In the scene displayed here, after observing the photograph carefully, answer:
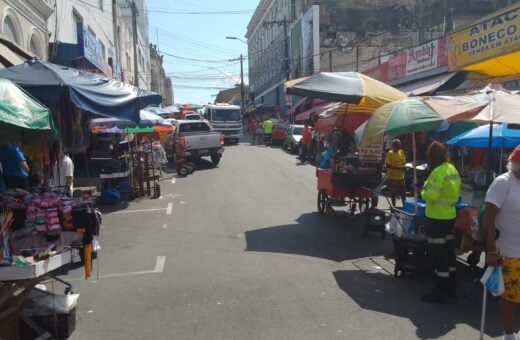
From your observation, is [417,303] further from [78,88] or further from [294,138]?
[294,138]

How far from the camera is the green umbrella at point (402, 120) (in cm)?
695

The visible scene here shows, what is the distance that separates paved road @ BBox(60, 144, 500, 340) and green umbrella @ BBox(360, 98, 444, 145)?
1985 millimetres

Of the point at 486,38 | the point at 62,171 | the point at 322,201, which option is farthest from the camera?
the point at 486,38

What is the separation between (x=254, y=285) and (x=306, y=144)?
1645 centimetres

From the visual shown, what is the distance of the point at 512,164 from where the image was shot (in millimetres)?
4422

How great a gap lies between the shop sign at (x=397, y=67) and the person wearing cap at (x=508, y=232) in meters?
20.1

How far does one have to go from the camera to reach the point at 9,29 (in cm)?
1238

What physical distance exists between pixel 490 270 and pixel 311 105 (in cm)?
2809

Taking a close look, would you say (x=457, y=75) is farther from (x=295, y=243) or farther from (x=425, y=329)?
(x=425, y=329)

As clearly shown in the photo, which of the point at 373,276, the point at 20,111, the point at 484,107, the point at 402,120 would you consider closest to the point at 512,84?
the point at 402,120

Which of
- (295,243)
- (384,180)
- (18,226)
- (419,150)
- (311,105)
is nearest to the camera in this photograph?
(18,226)

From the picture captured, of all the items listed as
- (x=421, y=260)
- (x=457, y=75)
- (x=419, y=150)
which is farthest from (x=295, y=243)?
(x=457, y=75)

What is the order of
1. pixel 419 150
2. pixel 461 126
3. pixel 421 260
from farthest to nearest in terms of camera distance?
pixel 419 150 < pixel 461 126 < pixel 421 260

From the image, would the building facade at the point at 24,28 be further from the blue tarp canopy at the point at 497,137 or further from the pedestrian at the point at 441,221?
the blue tarp canopy at the point at 497,137
